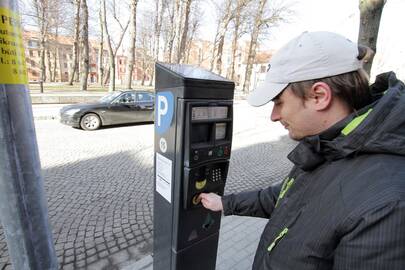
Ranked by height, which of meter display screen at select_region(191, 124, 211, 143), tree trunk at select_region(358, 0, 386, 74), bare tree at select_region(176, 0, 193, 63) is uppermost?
bare tree at select_region(176, 0, 193, 63)

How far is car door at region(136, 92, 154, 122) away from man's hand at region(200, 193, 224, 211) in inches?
279

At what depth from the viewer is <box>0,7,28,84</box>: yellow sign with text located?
3.66ft

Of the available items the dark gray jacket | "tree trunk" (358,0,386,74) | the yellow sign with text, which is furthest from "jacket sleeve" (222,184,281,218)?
"tree trunk" (358,0,386,74)

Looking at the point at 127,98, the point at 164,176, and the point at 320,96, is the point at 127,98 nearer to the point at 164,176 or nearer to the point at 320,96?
the point at 164,176

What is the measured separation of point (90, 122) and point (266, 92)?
7.35m

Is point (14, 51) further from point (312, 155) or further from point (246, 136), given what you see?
point (246, 136)

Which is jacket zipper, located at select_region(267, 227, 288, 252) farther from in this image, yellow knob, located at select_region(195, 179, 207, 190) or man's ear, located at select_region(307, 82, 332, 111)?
yellow knob, located at select_region(195, 179, 207, 190)

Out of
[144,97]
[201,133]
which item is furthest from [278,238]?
[144,97]

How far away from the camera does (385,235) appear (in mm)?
615

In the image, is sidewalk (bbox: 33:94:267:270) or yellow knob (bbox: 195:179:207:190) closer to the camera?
yellow knob (bbox: 195:179:207:190)

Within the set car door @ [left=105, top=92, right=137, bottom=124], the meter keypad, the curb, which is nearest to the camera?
Answer: the meter keypad

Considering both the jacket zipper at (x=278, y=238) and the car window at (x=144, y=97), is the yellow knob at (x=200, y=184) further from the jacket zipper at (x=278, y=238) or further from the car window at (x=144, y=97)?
the car window at (x=144, y=97)

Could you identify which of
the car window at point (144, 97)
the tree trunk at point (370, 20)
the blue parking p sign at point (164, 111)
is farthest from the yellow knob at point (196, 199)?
the car window at point (144, 97)

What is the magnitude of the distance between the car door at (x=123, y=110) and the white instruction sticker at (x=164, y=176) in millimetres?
6480
